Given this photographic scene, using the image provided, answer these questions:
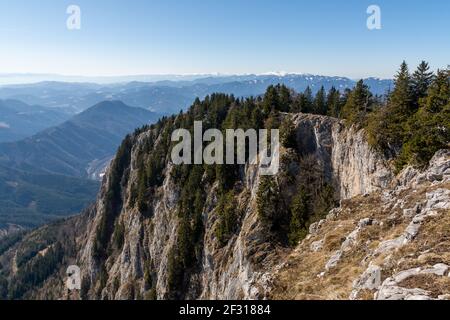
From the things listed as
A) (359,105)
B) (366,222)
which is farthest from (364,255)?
(359,105)

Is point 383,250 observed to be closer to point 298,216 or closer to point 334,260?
point 334,260

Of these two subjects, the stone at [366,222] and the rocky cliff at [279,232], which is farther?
the stone at [366,222]

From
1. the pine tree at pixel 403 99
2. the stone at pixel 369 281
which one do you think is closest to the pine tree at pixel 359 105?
the pine tree at pixel 403 99

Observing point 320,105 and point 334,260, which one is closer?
point 334,260

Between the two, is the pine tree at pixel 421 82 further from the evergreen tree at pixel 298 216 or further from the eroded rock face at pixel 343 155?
the evergreen tree at pixel 298 216

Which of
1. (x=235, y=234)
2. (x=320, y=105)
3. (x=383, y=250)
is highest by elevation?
(x=320, y=105)

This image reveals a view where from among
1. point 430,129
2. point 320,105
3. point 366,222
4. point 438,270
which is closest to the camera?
point 438,270

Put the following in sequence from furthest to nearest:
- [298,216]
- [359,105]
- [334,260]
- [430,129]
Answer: [359,105]
[298,216]
[430,129]
[334,260]
